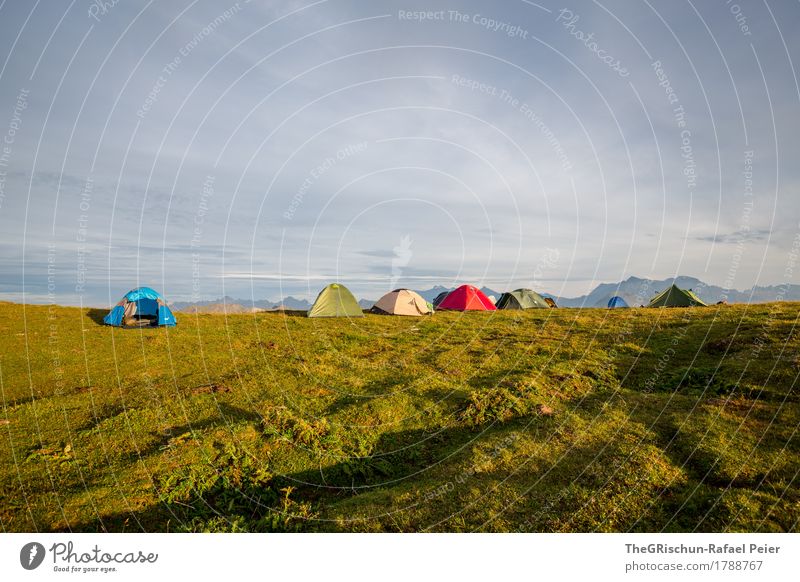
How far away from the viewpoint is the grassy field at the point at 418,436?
800 centimetres

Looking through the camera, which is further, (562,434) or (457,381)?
(457,381)

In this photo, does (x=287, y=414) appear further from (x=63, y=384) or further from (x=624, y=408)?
(x=63, y=384)

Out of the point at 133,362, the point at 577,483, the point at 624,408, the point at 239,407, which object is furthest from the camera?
the point at 133,362

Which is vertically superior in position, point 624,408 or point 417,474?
point 624,408

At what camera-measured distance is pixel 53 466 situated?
10.1m

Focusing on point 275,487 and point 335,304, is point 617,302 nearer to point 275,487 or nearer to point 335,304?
point 335,304

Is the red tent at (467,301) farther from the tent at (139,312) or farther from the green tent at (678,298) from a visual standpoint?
the tent at (139,312)

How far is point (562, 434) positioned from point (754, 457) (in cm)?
403

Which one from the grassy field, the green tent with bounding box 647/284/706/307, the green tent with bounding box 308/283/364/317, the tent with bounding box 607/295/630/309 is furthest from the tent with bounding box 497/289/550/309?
the grassy field
